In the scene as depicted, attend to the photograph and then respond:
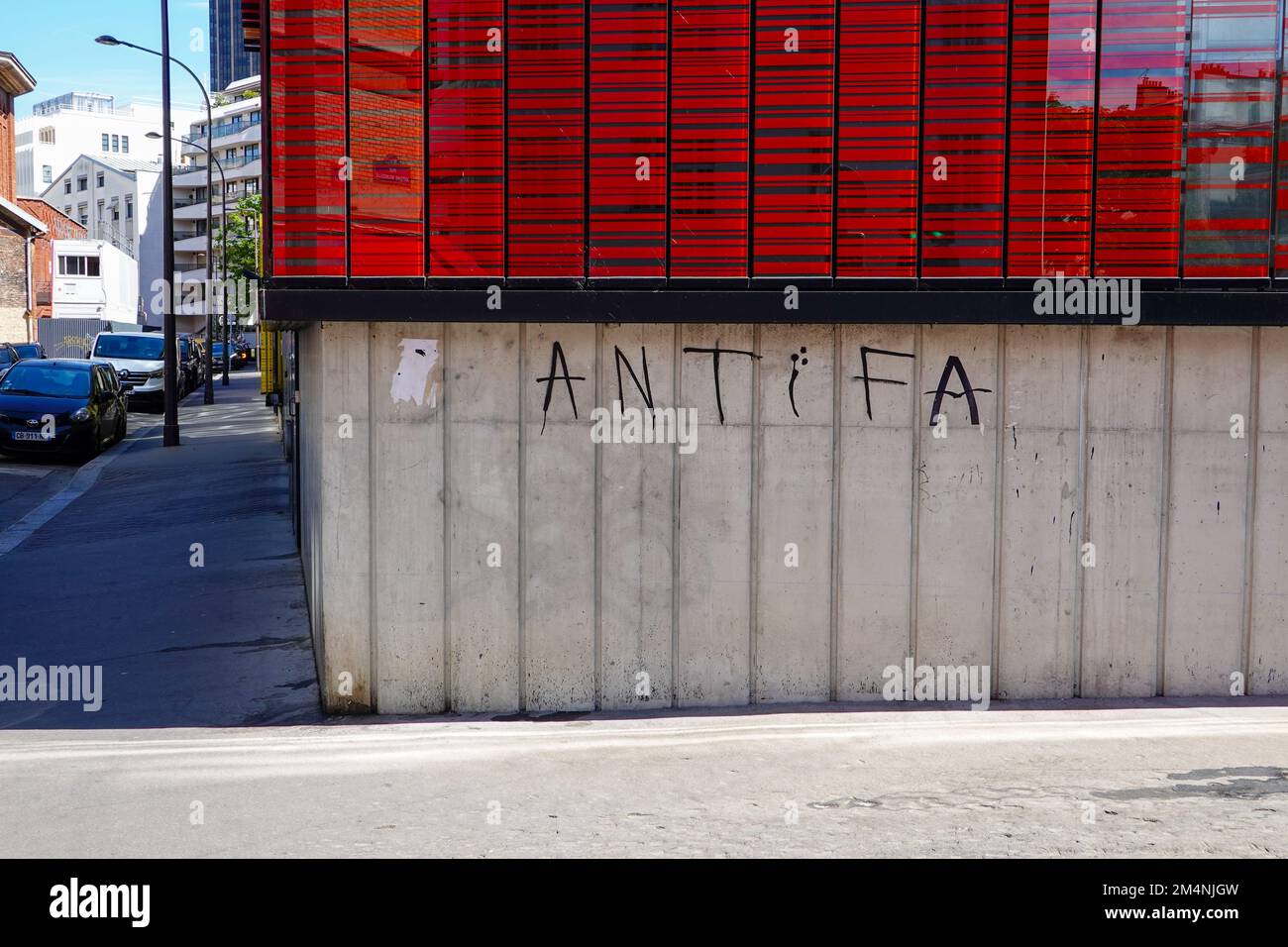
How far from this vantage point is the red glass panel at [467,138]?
24.6 ft

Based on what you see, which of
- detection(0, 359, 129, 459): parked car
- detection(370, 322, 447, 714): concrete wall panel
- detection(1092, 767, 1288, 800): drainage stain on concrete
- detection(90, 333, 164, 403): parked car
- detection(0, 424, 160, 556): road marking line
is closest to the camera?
detection(1092, 767, 1288, 800): drainage stain on concrete

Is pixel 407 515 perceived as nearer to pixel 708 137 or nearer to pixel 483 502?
pixel 483 502

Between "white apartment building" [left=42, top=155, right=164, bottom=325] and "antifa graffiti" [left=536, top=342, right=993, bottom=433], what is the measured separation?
94.6 meters

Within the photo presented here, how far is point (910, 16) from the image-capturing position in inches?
295

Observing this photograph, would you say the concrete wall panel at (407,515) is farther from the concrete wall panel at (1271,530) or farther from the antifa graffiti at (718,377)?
the concrete wall panel at (1271,530)

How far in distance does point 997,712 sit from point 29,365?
2018 cm

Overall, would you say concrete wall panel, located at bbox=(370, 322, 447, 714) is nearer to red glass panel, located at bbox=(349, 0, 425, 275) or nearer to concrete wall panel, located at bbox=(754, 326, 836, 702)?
red glass panel, located at bbox=(349, 0, 425, 275)

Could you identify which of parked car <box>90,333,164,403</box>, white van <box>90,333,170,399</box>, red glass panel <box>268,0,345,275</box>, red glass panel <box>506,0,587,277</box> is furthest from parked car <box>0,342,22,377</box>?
red glass panel <box>506,0,587,277</box>

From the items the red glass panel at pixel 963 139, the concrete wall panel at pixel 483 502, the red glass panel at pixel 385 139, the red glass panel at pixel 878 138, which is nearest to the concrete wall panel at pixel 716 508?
the red glass panel at pixel 878 138

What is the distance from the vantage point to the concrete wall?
25.1 feet

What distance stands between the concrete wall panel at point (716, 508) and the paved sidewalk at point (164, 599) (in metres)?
2.35

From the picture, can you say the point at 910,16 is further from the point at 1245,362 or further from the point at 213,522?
the point at 213,522

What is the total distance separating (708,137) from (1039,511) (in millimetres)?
2898

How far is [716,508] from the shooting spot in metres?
7.66
